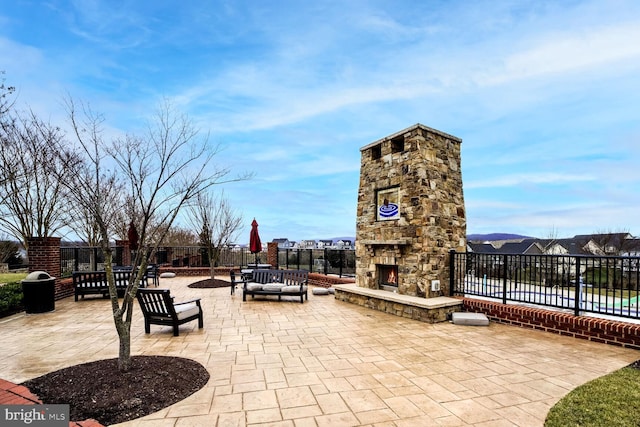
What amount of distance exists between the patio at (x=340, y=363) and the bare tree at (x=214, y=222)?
6465mm

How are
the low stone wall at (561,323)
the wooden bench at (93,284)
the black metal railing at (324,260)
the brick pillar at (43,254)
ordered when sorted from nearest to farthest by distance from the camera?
1. the low stone wall at (561,323)
2. the brick pillar at (43,254)
3. the wooden bench at (93,284)
4. the black metal railing at (324,260)

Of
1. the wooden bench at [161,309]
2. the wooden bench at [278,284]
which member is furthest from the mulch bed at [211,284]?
the wooden bench at [161,309]

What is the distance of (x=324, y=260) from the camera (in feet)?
38.9

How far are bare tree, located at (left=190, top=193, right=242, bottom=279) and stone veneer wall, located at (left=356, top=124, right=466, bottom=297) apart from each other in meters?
7.52

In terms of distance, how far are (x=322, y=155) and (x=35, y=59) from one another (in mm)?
10356

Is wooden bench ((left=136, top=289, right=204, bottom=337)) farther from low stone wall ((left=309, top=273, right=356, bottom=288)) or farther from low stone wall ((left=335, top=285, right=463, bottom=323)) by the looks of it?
low stone wall ((left=309, top=273, right=356, bottom=288))

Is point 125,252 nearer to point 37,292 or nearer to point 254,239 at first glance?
point 254,239

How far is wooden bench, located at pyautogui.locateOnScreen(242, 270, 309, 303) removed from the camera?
8258mm

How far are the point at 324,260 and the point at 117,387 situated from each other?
29.6ft

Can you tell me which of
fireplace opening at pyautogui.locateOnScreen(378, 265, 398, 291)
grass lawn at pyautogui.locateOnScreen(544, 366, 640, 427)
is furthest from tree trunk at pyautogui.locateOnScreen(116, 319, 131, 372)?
fireplace opening at pyautogui.locateOnScreen(378, 265, 398, 291)

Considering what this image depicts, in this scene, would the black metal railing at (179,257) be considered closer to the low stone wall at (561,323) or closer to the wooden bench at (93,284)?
the wooden bench at (93,284)

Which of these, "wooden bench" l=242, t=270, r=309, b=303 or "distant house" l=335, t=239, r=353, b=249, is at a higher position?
"distant house" l=335, t=239, r=353, b=249

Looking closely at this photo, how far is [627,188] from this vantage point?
13.3 meters

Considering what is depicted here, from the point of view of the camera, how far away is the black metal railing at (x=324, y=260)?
1104 centimetres
